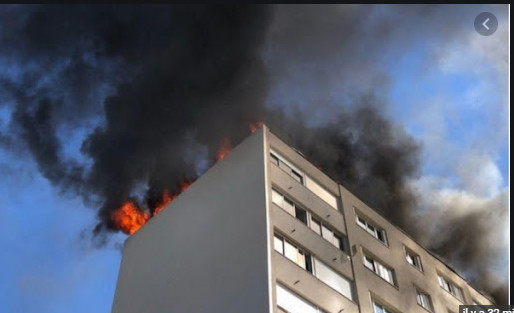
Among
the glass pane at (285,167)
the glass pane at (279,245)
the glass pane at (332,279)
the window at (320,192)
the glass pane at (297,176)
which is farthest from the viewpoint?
the window at (320,192)

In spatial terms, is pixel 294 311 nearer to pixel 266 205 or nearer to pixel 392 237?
pixel 266 205

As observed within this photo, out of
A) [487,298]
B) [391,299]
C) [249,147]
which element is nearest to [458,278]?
[487,298]

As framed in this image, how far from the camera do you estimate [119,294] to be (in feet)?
97.4

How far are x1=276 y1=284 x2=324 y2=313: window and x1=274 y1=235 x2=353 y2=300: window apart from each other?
1.95 m

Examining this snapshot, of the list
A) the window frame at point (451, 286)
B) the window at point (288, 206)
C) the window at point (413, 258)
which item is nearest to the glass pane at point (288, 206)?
the window at point (288, 206)

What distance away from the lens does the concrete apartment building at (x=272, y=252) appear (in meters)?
22.5

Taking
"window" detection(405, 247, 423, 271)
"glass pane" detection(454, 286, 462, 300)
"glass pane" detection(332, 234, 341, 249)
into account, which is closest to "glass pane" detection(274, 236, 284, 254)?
"glass pane" detection(332, 234, 341, 249)

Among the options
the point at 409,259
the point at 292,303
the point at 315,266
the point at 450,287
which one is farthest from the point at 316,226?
the point at 450,287

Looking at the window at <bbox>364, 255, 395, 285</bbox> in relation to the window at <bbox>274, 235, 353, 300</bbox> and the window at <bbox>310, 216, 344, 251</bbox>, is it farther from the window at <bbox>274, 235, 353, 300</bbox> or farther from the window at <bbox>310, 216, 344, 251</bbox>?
the window at <bbox>274, 235, 353, 300</bbox>

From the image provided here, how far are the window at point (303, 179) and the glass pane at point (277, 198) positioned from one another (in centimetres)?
230

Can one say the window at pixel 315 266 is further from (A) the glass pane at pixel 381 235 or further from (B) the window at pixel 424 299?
(A) the glass pane at pixel 381 235

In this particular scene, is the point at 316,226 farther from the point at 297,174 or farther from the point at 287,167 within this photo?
the point at 287,167

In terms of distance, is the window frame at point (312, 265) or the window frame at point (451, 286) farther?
the window frame at point (451, 286)

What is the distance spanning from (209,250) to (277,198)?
13.5 ft
